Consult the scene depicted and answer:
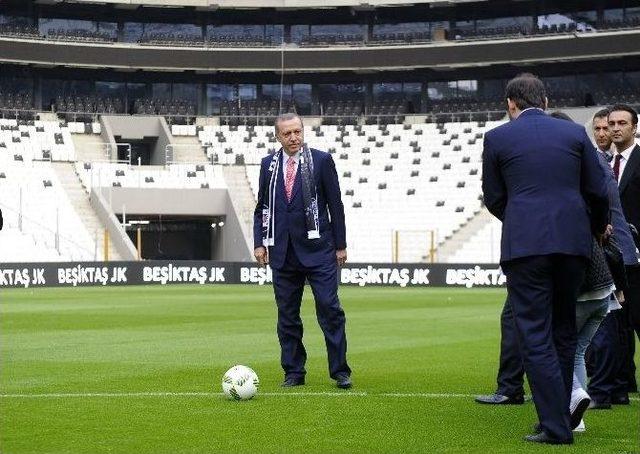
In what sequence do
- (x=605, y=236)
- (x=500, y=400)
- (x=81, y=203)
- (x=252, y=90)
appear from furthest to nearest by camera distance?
(x=252, y=90) → (x=81, y=203) → (x=500, y=400) → (x=605, y=236)

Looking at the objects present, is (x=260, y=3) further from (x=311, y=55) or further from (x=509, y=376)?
(x=509, y=376)

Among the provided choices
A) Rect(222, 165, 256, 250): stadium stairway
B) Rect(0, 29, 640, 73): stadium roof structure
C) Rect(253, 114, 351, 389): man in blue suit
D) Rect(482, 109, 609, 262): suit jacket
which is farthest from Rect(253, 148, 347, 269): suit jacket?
Rect(0, 29, 640, 73): stadium roof structure

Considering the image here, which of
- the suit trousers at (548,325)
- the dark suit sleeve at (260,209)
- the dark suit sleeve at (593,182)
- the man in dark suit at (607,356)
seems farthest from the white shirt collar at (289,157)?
the dark suit sleeve at (593,182)

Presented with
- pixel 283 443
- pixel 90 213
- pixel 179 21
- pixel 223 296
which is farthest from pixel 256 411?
pixel 179 21

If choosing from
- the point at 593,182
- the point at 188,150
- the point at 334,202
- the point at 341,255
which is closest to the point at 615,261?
the point at 593,182

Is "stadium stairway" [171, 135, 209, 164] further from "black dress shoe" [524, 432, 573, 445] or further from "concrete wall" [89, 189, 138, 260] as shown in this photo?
"black dress shoe" [524, 432, 573, 445]

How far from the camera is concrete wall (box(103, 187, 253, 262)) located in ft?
186

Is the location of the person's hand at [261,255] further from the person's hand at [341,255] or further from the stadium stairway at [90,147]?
the stadium stairway at [90,147]

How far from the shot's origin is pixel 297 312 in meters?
12.0

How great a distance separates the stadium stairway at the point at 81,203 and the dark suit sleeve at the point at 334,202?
1604 inches

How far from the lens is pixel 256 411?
33.0 ft

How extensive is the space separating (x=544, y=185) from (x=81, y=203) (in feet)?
160

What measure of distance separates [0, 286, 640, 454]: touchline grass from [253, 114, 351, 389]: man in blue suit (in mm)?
533

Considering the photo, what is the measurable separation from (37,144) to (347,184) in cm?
1537
